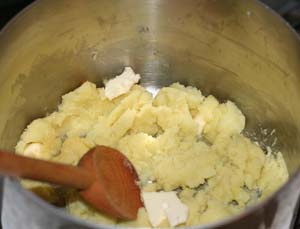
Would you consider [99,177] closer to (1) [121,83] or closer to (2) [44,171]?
(2) [44,171]

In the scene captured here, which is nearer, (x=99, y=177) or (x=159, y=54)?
(x=99, y=177)

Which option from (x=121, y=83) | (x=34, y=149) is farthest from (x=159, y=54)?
(x=34, y=149)

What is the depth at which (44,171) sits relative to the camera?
0.79 meters

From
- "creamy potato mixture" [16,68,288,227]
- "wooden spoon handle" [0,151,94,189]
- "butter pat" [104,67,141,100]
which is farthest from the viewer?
"butter pat" [104,67,141,100]

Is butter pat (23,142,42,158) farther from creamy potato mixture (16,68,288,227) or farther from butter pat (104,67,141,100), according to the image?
butter pat (104,67,141,100)

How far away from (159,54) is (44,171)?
0.50 m

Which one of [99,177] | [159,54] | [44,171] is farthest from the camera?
[159,54]

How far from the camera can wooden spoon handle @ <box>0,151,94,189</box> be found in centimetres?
73

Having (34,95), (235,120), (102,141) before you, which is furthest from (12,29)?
(235,120)

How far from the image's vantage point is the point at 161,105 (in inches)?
45.5

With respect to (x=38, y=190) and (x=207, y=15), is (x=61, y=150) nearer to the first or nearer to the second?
(x=38, y=190)

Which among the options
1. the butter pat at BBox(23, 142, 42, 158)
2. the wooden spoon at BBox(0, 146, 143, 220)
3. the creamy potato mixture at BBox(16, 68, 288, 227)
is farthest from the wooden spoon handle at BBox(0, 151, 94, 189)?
the butter pat at BBox(23, 142, 42, 158)

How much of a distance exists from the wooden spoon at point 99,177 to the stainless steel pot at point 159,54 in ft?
0.73

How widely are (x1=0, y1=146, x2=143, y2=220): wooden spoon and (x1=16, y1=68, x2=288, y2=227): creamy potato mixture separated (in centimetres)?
5
